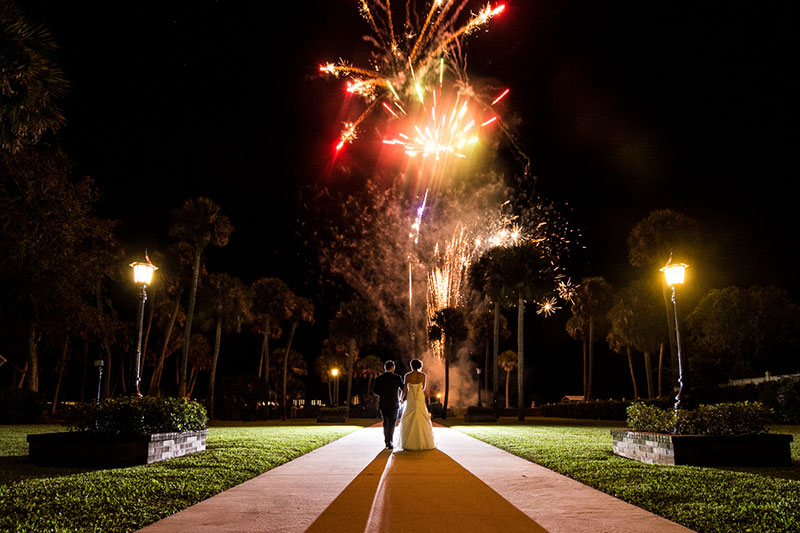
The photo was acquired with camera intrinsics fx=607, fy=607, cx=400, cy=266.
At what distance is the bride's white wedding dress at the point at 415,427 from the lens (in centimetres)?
1252

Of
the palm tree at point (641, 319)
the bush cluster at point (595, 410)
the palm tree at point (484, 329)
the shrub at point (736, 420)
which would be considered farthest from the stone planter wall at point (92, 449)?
the palm tree at point (484, 329)

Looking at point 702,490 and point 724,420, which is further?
point 724,420

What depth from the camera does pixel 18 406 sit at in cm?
2831

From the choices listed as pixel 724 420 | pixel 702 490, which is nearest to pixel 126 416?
pixel 702 490

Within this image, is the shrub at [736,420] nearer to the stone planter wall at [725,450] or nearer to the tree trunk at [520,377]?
the stone planter wall at [725,450]

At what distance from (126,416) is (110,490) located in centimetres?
380

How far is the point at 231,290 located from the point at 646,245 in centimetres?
2815

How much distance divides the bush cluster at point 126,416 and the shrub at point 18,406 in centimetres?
2116

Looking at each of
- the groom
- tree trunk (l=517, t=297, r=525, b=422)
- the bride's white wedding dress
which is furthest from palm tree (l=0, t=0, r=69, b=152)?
tree trunk (l=517, t=297, r=525, b=422)

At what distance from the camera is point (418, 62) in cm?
2269

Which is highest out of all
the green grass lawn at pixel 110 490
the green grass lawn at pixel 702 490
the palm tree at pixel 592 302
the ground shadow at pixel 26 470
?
the palm tree at pixel 592 302

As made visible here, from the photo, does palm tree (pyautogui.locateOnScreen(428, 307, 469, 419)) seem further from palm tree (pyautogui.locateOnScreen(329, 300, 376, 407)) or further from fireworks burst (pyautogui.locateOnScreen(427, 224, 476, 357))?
palm tree (pyautogui.locateOnScreen(329, 300, 376, 407))

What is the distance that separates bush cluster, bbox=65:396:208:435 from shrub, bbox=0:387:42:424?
69.4ft

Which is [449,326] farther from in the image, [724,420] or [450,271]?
[724,420]
